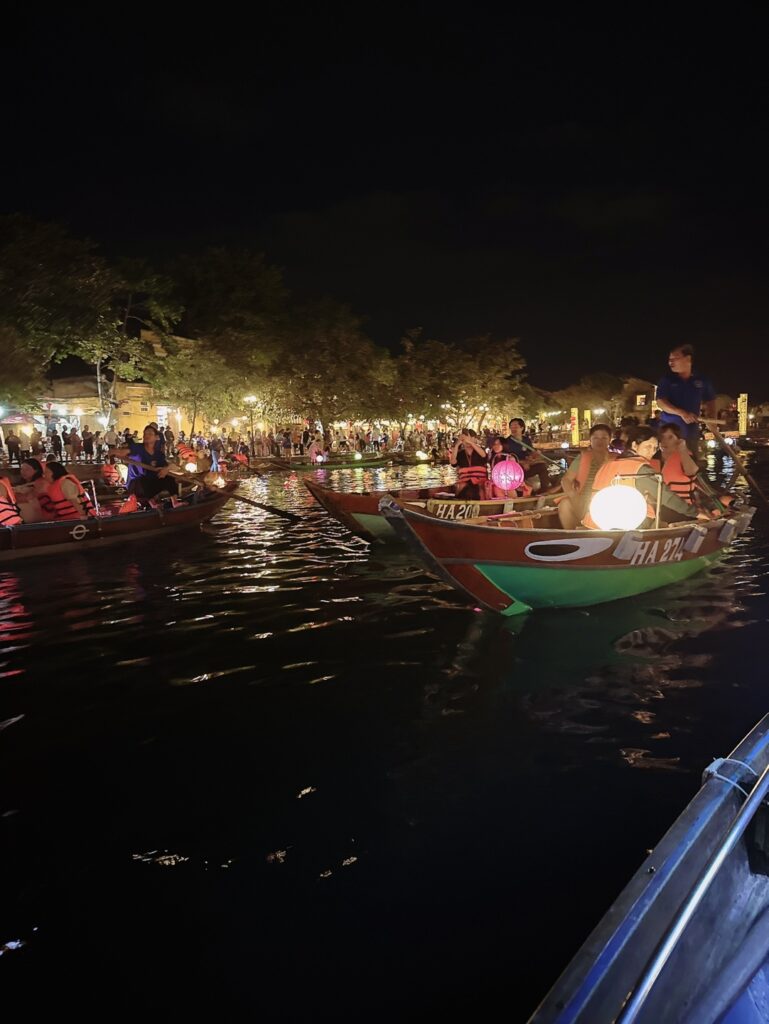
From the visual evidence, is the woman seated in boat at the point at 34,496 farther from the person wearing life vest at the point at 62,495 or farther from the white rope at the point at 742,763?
the white rope at the point at 742,763

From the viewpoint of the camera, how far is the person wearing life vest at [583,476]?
8.91 m

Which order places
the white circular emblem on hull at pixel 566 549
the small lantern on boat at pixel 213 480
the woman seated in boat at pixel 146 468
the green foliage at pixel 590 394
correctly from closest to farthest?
the white circular emblem on hull at pixel 566 549
the woman seated in boat at pixel 146 468
the small lantern on boat at pixel 213 480
the green foliage at pixel 590 394

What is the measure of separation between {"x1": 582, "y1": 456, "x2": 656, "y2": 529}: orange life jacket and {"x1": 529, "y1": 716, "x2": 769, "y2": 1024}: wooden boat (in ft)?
19.8

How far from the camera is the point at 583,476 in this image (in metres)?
9.04

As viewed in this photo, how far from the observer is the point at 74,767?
5105mm

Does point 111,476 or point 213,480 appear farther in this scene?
point 111,476

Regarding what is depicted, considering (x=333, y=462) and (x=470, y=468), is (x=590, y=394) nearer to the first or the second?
(x=333, y=462)

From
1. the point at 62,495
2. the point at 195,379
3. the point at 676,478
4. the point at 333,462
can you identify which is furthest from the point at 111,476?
→ the point at 676,478

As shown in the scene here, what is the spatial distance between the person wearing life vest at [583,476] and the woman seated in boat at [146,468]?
929 cm

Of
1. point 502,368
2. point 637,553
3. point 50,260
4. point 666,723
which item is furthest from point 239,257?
point 666,723

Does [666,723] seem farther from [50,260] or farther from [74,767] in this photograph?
[50,260]

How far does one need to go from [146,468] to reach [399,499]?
5662 millimetres

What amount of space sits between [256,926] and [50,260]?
872 inches

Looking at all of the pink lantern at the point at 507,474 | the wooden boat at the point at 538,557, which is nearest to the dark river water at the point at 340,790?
the wooden boat at the point at 538,557
